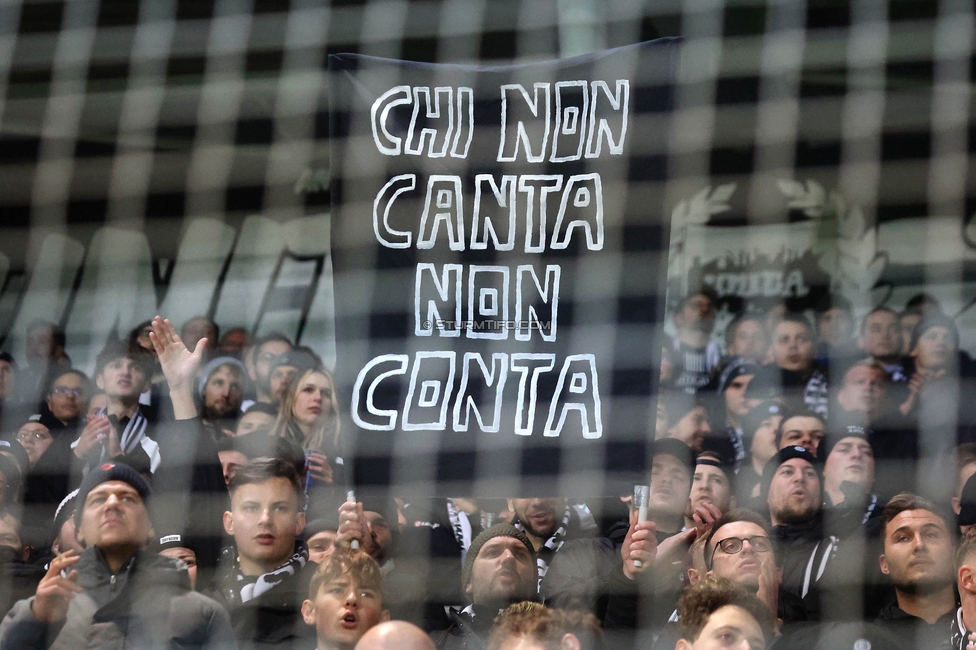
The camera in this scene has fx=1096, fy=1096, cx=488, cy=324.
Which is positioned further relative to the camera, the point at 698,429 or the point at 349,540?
the point at 698,429

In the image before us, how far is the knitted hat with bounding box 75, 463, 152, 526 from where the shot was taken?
Result: 82.1 inches

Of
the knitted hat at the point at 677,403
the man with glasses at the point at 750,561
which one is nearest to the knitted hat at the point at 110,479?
the man with glasses at the point at 750,561

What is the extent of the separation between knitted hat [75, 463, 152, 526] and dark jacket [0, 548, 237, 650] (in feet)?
0.35

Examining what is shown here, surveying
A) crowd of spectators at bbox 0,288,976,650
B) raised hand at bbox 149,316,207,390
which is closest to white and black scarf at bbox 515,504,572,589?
crowd of spectators at bbox 0,288,976,650

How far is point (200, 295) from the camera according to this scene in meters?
4.45

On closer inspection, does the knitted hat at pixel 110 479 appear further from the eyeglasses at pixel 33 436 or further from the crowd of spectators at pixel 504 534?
the eyeglasses at pixel 33 436

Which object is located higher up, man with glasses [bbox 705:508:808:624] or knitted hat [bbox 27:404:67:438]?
knitted hat [bbox 27:404:67:438]

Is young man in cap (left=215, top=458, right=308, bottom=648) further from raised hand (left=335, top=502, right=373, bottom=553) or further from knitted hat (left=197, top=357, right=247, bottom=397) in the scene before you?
knitted hat (left=197, top=357, right=247, bottom=397)

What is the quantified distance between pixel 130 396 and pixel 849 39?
246cm

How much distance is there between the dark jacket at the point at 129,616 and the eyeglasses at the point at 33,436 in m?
0.71

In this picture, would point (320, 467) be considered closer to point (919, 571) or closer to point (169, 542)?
point (169, 542)

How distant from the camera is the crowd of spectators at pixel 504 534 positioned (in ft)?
6.18

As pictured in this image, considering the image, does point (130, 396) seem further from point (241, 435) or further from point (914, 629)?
point (914, 629)

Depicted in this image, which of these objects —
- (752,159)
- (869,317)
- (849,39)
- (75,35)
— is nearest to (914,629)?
(869,317)
